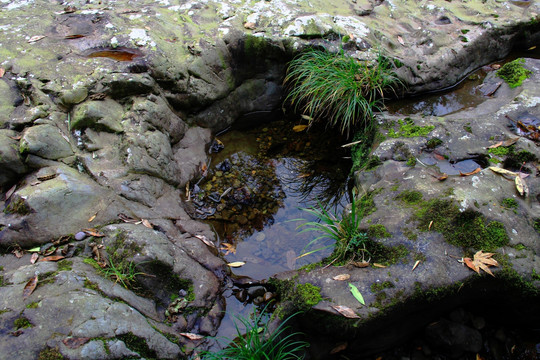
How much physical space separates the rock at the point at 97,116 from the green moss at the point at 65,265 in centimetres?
154

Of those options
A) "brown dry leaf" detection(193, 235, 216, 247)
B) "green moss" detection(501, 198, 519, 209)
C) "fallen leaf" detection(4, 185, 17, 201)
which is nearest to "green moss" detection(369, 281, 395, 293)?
A: "green moss" detection(501, 198, 519, 209)

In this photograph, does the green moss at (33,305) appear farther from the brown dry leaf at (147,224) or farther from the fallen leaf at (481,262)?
the fallen leaf at (481,262)

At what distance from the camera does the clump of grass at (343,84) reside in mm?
4496

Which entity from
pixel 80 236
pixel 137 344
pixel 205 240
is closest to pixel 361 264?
pixel 205 240

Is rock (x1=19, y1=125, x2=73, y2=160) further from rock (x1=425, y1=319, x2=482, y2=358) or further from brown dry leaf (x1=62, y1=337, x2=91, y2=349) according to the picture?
rock (x1=425, y1=319, x2=482, y2=358)

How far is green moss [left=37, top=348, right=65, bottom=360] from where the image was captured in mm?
2260

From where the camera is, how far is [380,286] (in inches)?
111

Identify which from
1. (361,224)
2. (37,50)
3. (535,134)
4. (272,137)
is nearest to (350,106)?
(272,137)

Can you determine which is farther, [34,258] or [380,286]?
[34,258]

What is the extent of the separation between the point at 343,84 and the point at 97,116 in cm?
289

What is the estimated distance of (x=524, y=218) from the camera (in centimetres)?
308

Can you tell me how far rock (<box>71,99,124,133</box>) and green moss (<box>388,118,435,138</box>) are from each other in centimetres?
310

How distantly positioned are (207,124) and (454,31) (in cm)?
399

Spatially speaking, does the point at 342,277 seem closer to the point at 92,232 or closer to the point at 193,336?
the point at 193,336
